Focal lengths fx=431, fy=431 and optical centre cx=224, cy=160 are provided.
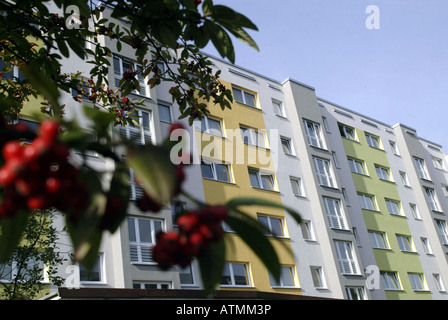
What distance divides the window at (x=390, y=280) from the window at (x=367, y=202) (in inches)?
198

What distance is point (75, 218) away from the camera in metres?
0.77

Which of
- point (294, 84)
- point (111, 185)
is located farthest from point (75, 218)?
point (294, 84)

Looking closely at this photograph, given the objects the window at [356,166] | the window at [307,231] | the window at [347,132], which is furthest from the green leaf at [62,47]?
the window at [347,132]

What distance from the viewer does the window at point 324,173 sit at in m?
29.7

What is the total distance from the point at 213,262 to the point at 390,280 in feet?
107

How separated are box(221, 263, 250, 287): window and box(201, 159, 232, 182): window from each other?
4970 mm

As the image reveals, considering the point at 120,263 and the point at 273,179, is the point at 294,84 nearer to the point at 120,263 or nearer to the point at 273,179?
the point at 273,179

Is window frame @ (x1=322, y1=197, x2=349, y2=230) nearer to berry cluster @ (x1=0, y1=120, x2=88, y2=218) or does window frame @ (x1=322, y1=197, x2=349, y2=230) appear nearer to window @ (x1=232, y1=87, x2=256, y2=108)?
window @ (x1=232, y1=87, x2=256, y2=108)

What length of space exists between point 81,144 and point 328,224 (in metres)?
27.8

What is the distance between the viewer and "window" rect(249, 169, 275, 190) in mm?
26209

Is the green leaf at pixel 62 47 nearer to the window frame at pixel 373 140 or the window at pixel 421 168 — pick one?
the window frame at pixel 373 140

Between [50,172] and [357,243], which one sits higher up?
[357,243]

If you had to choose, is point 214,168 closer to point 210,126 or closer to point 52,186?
point 210,126
